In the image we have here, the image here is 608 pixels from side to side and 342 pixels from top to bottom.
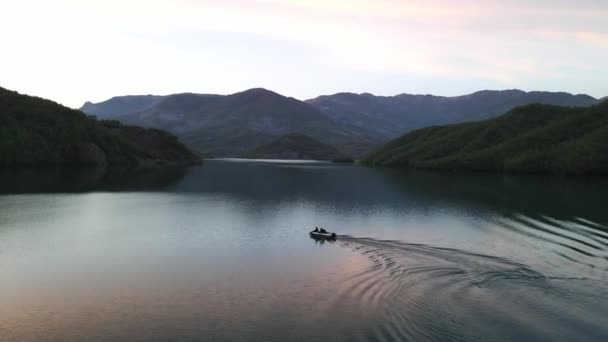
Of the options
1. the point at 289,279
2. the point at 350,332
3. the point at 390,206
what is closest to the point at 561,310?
the point at 350,332

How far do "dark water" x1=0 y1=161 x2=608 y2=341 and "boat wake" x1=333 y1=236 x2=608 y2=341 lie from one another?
0.47ft

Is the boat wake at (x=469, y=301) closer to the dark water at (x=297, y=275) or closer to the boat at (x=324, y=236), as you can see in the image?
the dark water at (x=297, y=275)

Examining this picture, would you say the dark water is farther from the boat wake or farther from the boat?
the boat

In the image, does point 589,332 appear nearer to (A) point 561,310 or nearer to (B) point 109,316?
(A) point 561,310

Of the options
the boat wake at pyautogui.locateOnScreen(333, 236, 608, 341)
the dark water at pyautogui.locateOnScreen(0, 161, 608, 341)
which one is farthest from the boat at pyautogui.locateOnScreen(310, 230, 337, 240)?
the boat wake at pyautogui.locateOnScreen(333, 236, 608, 341)

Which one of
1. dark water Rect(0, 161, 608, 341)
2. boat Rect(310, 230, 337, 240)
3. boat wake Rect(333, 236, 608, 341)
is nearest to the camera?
boat wake Rect(333, 236, 608, 341)

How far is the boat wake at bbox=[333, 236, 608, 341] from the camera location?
2545 cm

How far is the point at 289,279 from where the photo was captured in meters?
36.0

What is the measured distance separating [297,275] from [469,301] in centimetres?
1373

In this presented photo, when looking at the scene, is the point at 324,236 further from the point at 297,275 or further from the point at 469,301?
the point at 469,301

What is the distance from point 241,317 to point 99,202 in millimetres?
68304

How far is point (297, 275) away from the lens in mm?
37344

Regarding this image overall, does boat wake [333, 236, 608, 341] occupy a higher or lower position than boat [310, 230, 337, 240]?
Result: lower

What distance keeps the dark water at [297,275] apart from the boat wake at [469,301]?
0.47 ft
